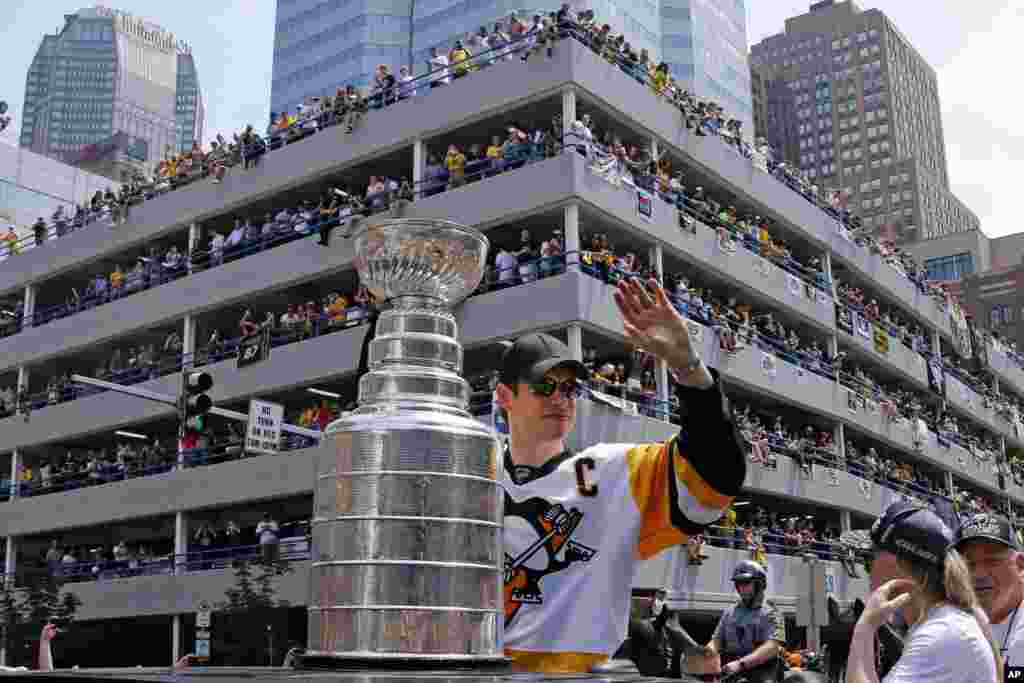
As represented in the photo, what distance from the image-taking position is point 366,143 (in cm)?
3281

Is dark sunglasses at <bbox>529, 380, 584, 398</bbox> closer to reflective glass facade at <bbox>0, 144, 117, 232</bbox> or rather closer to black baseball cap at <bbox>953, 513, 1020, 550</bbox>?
black baseball cap at <bbox>953, 513, 1020, 550</bbox>

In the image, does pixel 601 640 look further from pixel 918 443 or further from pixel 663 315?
pixel 918 443

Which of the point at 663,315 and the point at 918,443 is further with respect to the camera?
the point at 918,443

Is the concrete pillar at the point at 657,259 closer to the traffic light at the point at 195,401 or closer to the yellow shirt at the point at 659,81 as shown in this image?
the yellow shirt at the point at 659,81

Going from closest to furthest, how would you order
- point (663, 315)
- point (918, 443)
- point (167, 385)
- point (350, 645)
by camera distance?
point (350, 645) → point (663, 315) → point (167, 385) → point (918, 443)

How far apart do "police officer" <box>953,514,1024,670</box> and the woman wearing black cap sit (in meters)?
1.36

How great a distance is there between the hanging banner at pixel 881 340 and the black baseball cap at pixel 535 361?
4012cm

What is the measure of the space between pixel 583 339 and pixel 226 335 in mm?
13810

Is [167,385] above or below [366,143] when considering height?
below

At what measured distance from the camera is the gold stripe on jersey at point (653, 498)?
3.66 m

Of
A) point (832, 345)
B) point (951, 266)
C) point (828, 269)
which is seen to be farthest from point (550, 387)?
point (951, 266)

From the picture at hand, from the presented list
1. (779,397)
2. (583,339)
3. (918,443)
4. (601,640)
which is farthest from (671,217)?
(601,640)

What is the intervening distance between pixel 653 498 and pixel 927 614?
37.0 inches

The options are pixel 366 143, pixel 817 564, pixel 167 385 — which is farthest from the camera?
pixel 167 385
